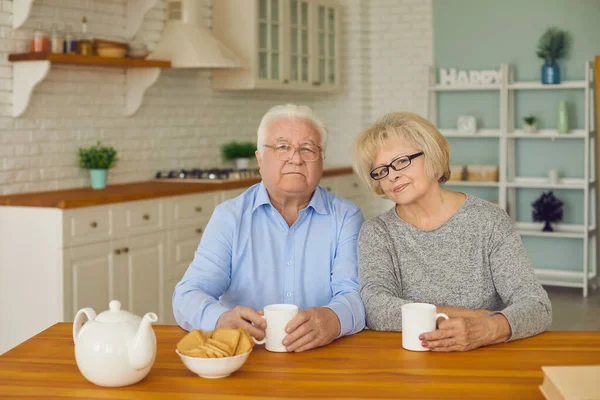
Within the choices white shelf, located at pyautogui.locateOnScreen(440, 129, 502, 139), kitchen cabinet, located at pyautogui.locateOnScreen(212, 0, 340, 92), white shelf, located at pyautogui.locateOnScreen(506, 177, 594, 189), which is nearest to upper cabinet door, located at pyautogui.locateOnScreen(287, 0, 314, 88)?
kitchen cabinet, located at pyautogui.locateOnScreen(212, 0, 340, 92)

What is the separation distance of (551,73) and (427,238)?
15.9ft

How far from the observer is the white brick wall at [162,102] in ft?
16.1

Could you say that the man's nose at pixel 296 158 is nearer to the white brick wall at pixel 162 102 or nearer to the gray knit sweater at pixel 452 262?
the gray knit sweater at pixel 452 262

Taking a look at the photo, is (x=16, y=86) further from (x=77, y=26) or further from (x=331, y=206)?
(x=331, y=206)

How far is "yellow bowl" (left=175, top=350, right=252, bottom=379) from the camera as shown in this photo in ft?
5.67

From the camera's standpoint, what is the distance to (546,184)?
6875 mm

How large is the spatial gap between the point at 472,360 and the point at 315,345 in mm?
372

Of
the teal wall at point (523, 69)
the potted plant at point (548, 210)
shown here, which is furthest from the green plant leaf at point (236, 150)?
the potted plant at point (548, 210)

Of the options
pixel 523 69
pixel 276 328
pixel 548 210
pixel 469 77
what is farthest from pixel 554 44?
pixel 276 328

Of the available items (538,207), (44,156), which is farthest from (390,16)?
(44,156)

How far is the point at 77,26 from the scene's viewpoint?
5219 millimetres

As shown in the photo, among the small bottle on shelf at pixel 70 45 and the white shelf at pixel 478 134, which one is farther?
the white shelf at pixel 478 134

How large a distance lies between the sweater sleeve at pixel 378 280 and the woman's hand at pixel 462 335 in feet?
0.74

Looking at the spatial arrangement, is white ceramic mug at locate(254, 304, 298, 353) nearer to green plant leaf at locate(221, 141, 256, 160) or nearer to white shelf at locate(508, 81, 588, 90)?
green plant leaf at locate(221, 141, 256, 160)
